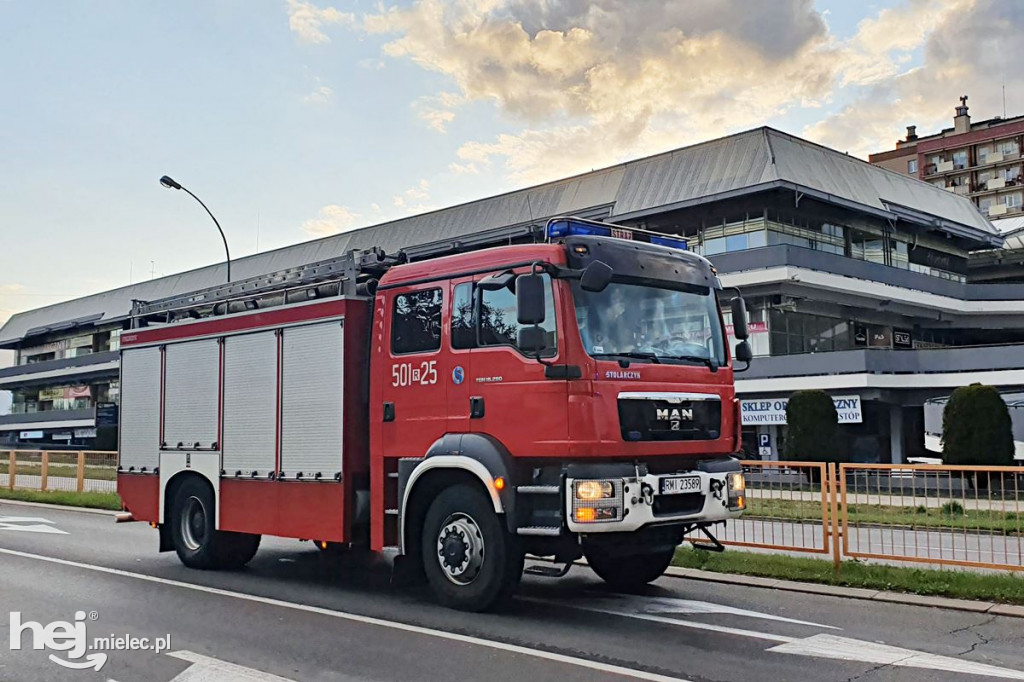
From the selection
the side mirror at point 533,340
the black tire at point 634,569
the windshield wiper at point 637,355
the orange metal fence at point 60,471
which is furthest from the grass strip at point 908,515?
the orange metal fence at point 60,471

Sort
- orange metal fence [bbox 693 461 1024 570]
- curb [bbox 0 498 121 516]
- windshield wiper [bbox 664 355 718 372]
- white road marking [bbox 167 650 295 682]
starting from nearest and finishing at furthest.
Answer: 1. white road marking [bbox 167 650 295 682]
2. windshield wiper [bbox 664 355 718 372]
3. orange metal fence [bbox 693 461 1024 570]
4. curb [bbox 0 498 121 516]

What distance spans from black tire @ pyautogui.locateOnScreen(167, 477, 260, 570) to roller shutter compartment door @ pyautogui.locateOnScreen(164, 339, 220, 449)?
57cm

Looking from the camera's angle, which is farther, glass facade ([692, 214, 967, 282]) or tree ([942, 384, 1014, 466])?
glass facade ([692, 214, 967, 282])

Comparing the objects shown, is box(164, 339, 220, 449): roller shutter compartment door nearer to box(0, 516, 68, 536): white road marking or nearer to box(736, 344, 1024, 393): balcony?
box(0, 516, 68, 536): white road marking

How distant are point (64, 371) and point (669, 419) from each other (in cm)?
7837

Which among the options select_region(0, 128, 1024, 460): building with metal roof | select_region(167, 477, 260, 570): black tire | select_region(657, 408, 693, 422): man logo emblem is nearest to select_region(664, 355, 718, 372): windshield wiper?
select_region(657, 408, 693, 422): man logo emblem

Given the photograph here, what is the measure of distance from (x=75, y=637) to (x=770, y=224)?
31170 mm

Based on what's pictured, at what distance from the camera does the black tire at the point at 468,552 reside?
806 cm

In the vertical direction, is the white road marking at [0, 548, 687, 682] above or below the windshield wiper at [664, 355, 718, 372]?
below

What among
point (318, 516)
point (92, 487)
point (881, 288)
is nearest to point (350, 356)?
point (318, 516)

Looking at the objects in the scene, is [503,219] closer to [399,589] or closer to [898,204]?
[898,204]

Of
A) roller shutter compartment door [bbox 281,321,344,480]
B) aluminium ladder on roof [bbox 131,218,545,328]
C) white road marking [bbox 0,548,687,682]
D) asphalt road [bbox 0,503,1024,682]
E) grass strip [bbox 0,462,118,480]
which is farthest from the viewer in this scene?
grass strip [bbox 0,462,118,480]

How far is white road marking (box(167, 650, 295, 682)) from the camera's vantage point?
632 cm

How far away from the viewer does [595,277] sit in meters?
7.87
